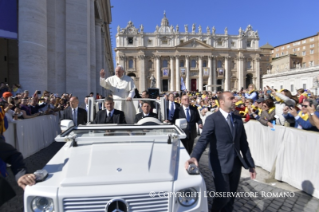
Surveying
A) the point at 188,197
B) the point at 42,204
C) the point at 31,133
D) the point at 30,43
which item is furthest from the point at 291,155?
the point at 30,43

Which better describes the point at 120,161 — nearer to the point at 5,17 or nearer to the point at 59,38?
the point at 5,17

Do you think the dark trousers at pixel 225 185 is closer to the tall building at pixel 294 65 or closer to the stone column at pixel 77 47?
the stone column at pixel 77 47

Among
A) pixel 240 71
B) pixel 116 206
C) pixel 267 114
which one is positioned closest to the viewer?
pixel 116 206

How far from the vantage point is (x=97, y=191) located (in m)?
2.29

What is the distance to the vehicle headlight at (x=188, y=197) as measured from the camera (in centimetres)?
247

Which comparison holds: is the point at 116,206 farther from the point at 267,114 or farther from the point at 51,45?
the point at 51,45

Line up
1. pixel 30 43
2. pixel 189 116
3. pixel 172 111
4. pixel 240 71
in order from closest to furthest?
pixel 189 116, pixel 172 111, pixel 30 43, pixel 240 71


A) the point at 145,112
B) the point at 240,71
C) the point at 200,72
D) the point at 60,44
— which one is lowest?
the point at 145,112

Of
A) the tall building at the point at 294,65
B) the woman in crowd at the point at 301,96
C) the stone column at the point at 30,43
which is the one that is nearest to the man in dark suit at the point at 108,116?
the stone column at the point at 30,43

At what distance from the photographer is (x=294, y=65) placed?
81.8 metres

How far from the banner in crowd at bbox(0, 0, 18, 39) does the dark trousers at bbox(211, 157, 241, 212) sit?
10552 millimetres

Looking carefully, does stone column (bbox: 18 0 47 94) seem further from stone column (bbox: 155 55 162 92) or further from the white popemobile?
stone column (bbox: 155 55 162 92)

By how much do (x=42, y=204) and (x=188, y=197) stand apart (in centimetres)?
152

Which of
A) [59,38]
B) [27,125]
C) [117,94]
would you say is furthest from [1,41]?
[117,94]
